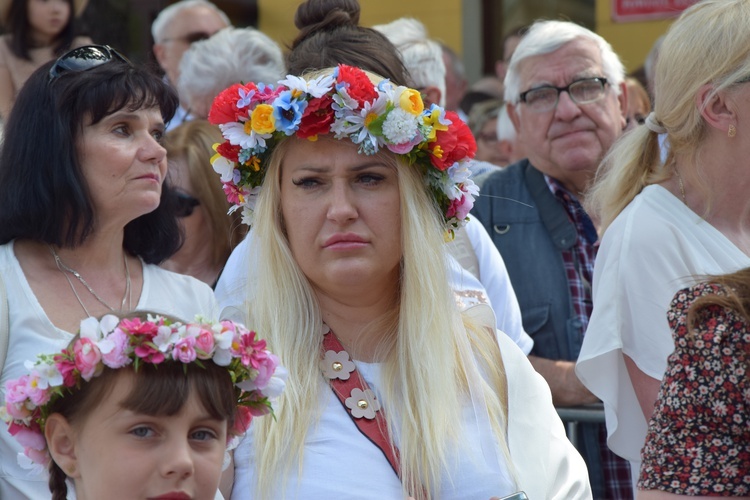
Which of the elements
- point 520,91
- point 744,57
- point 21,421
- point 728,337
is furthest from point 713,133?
point 21,421

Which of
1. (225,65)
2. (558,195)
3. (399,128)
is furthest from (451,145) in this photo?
(225,65)


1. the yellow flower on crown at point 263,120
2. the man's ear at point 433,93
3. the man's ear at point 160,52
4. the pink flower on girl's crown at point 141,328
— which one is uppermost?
the yellow flower on crown at point 263,120

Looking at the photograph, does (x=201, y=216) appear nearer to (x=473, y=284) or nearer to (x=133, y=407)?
(x=473, y=284)

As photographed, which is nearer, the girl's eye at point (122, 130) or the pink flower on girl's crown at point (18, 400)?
the pink flower on girl's crown at point (18, 400)

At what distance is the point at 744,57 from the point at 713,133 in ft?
0.83

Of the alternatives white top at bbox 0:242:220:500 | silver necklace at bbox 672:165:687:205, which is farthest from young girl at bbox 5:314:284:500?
silver necklace at bbox 672:165:687:205

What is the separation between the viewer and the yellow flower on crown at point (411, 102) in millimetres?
3285

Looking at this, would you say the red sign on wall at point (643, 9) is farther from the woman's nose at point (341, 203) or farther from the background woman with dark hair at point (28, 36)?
the woman's nose at point (341, 203)

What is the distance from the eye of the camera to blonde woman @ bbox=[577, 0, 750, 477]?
138 inches

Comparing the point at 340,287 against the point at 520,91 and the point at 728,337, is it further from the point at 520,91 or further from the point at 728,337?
the point at 520,91

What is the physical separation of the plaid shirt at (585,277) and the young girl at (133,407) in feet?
7.61

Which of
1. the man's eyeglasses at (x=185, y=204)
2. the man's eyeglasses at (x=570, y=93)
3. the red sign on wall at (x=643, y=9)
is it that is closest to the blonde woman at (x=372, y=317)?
the man's eyeglasses at (x=185, y=204)

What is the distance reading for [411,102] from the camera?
3297 mm

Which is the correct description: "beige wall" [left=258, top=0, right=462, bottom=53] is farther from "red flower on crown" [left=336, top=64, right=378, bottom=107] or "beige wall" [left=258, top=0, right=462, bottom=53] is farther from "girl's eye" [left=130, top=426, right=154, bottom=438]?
"girl's eye" [left=130, top=426, right=154, bottom=438]
